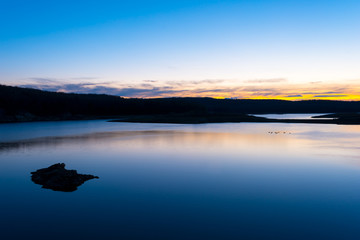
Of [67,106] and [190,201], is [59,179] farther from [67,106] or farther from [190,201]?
[67,106]

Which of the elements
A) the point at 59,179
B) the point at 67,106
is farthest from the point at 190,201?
the point at 67,106

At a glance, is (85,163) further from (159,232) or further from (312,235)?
(312,235)

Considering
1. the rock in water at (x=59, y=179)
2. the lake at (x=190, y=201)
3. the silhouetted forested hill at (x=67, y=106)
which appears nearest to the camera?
Answer: the lake at (x=190, y=201)

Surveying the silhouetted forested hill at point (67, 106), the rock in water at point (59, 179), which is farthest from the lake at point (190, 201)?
the silhouetted forested hill at point (67, 106)

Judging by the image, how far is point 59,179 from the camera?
1045 cm

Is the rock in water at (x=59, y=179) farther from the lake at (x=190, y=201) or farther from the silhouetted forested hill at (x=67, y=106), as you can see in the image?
the silhouetted forested hill at (x=67, y=106)

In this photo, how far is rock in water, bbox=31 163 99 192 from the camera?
1006 cm

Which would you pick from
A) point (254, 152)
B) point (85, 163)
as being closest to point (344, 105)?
point (254, 152)

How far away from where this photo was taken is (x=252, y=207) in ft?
26.5

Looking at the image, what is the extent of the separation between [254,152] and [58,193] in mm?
12840

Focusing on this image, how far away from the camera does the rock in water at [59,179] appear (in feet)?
33.0

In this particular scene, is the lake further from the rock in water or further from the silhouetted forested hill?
the silhouetted forested hill

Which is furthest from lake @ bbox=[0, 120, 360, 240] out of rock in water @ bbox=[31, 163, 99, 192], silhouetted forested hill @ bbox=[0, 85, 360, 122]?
silhouetted forested hill @ bbox=[0, 85, 360, 122]

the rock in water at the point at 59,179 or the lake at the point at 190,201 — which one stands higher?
the rock in water at the point at 59,179
